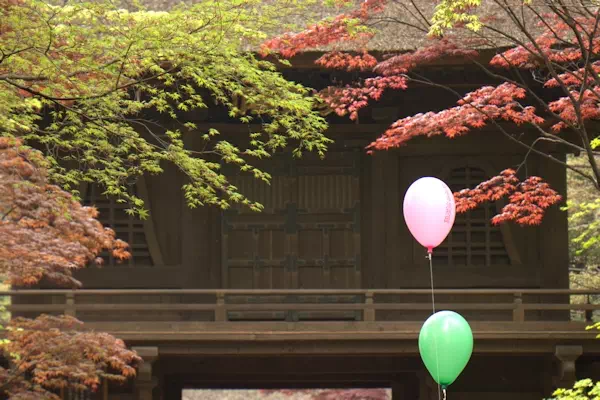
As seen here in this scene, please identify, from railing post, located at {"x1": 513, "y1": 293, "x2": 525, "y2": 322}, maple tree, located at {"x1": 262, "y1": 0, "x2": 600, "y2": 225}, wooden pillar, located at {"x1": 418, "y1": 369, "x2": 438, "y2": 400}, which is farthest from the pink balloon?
wooden pillar, located at {"x1": 418, "y1": 369, "x2": 438, "y2": 400}

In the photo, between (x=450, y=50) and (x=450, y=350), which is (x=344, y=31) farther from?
(x=450, y=350)

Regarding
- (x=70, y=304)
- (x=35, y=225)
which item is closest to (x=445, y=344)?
(x=35, y=225)

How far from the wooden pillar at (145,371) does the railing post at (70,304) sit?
923mm

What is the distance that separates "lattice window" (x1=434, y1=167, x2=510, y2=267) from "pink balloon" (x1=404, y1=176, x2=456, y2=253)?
483 centimetres

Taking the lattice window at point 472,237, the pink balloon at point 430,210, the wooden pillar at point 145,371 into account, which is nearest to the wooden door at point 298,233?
the lattice window at point 472,237

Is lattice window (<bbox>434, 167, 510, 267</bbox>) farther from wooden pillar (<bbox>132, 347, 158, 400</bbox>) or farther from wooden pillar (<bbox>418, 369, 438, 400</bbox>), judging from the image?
wooden pillar (<bbox>132, 347, 158, 400</bbox>)

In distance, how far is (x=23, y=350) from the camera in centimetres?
1170

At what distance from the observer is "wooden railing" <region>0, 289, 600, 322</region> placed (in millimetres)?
13703

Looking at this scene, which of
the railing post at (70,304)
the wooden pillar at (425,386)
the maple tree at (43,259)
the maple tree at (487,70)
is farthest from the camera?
the wooden pillar at (425,386)

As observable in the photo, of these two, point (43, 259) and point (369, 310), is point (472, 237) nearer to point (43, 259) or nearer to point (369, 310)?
point (369, 310)

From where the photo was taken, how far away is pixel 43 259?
11117 millimetres

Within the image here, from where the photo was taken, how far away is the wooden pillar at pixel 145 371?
1367 centimetres

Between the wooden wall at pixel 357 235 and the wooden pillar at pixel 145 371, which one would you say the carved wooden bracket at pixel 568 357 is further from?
the wooden pillar at pixel 145 371

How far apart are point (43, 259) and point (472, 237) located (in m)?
6.32
